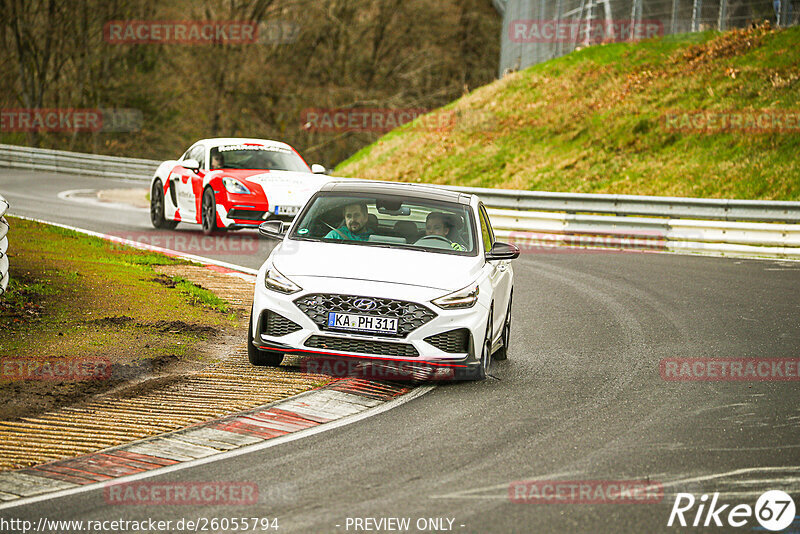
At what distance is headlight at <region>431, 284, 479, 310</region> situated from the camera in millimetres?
8359

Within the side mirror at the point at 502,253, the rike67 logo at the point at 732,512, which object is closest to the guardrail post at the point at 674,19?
the side mirror at the point at 502,253

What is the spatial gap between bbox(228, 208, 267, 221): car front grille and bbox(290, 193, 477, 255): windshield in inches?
321

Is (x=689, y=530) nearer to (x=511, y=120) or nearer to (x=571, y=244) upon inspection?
(x=571, y=244)

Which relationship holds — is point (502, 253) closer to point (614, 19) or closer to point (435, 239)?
point (435, 239)

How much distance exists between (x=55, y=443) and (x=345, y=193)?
13.2ft

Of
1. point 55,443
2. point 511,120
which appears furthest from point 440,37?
point 55,443

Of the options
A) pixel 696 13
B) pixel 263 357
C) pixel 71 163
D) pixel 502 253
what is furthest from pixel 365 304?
pixel 71 163

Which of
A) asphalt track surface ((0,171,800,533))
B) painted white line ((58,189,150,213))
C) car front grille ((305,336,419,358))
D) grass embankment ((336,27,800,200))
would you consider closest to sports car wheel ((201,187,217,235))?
painted white line ((58,189,150,213))

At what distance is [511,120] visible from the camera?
34.8 m

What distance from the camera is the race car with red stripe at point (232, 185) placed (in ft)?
58.6

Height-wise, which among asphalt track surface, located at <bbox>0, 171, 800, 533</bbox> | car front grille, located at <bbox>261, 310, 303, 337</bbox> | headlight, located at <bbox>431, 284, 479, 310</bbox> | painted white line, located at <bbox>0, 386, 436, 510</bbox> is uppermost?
headlight, located at <bbox>431, 284, 479, 310</bbox>

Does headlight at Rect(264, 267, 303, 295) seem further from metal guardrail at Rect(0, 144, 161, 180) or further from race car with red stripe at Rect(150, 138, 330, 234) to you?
metal guardrail at Rect(0, 144, 161, 180)

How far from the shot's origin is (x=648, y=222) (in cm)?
2136

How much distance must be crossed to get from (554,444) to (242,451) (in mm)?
1942
